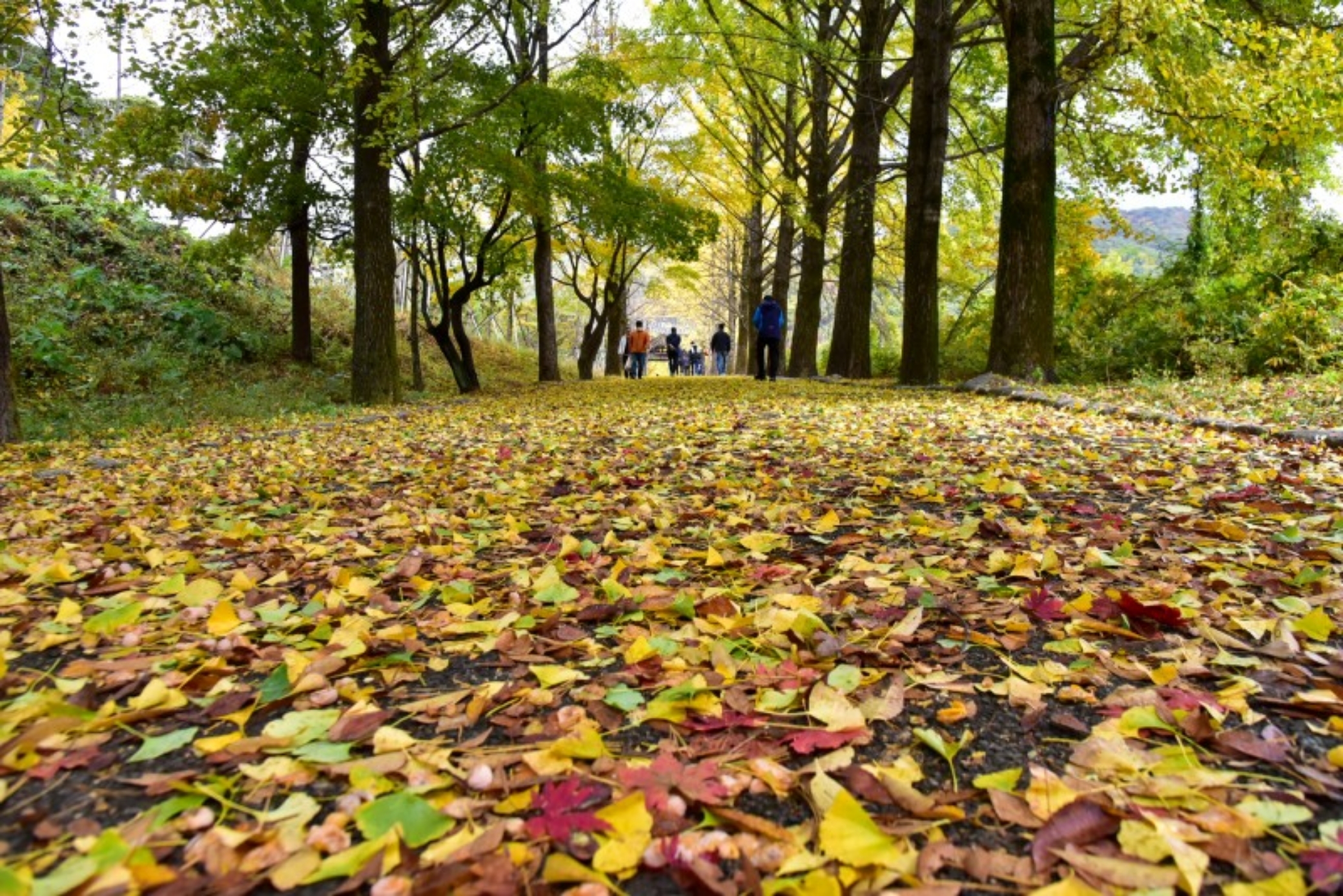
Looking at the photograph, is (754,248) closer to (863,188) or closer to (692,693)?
(863,188)

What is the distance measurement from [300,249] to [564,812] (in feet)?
43.7

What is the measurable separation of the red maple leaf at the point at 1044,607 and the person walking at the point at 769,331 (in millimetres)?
10109

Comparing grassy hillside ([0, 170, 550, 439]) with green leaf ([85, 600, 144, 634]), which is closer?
green leaf ([85, 600, 144, 634])

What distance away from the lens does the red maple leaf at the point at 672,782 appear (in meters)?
1.20

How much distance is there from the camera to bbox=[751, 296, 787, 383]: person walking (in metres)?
12.1

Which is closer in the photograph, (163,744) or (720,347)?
(163,744)

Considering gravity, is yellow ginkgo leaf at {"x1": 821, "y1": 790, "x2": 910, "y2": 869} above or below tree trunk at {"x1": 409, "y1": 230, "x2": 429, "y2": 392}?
below

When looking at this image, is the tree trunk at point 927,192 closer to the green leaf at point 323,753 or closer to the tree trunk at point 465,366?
the tree trunk at point 465,366

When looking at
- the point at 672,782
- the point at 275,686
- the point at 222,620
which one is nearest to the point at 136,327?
the point at 222,620

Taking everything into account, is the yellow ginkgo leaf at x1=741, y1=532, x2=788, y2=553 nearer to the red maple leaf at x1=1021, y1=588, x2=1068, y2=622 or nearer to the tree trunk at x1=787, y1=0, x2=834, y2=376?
the red maple leaf at x1=1021, y1=588, x2=1068, y2=622

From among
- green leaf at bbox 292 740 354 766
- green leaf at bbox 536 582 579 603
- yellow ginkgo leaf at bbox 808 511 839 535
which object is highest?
yellow ginkgo leaf at bbox 808 511 839 535

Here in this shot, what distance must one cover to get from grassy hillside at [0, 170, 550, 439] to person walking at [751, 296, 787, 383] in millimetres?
5279

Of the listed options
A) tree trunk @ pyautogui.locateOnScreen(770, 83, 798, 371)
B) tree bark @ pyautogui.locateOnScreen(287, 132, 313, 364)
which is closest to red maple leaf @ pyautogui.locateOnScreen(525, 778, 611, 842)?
tree bark @ pyautogui.locateOnScreen(287, 132, 313, 364)

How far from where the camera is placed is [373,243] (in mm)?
9305
